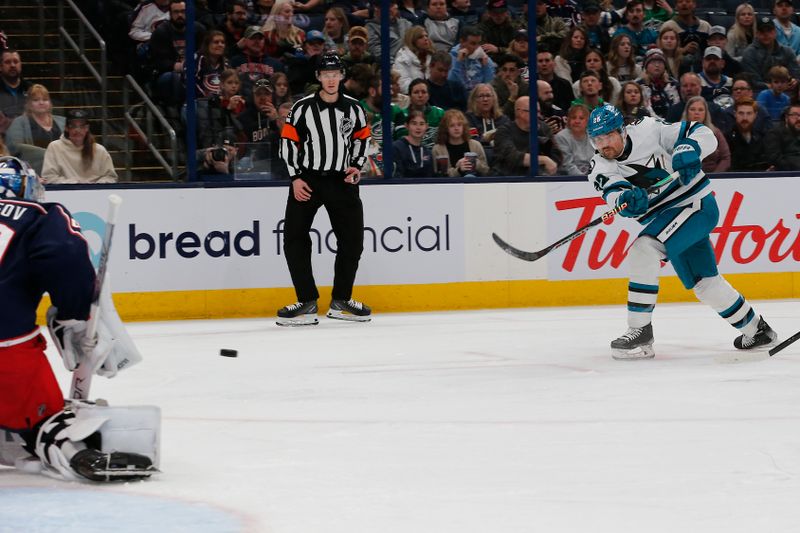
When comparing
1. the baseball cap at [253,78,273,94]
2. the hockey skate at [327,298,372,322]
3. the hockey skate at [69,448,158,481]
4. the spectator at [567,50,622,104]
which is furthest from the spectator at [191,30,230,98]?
the hockey skate at [69,448,158,481]

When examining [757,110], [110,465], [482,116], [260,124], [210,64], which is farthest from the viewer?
[757,110]

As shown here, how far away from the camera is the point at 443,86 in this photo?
8.04 m

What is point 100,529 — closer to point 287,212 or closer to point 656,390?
point 656,390

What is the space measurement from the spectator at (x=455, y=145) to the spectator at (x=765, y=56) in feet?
6.64

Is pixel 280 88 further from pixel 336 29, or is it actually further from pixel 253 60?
pixel 336 29

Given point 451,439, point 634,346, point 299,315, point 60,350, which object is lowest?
point 299,315

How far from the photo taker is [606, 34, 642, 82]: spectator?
336 inches

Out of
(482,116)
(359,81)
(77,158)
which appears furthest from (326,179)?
(77,158)

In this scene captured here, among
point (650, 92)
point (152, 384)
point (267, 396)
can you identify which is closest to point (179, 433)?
point (267, 396)

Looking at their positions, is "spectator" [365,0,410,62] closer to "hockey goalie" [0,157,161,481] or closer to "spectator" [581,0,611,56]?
"spectator" [581,0,611,56]

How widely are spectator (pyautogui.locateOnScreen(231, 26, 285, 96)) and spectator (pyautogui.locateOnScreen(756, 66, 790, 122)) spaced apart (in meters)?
3.15

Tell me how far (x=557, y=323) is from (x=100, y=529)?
459 cm

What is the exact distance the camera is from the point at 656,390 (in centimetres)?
475

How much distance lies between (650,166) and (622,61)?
3.10 metres
